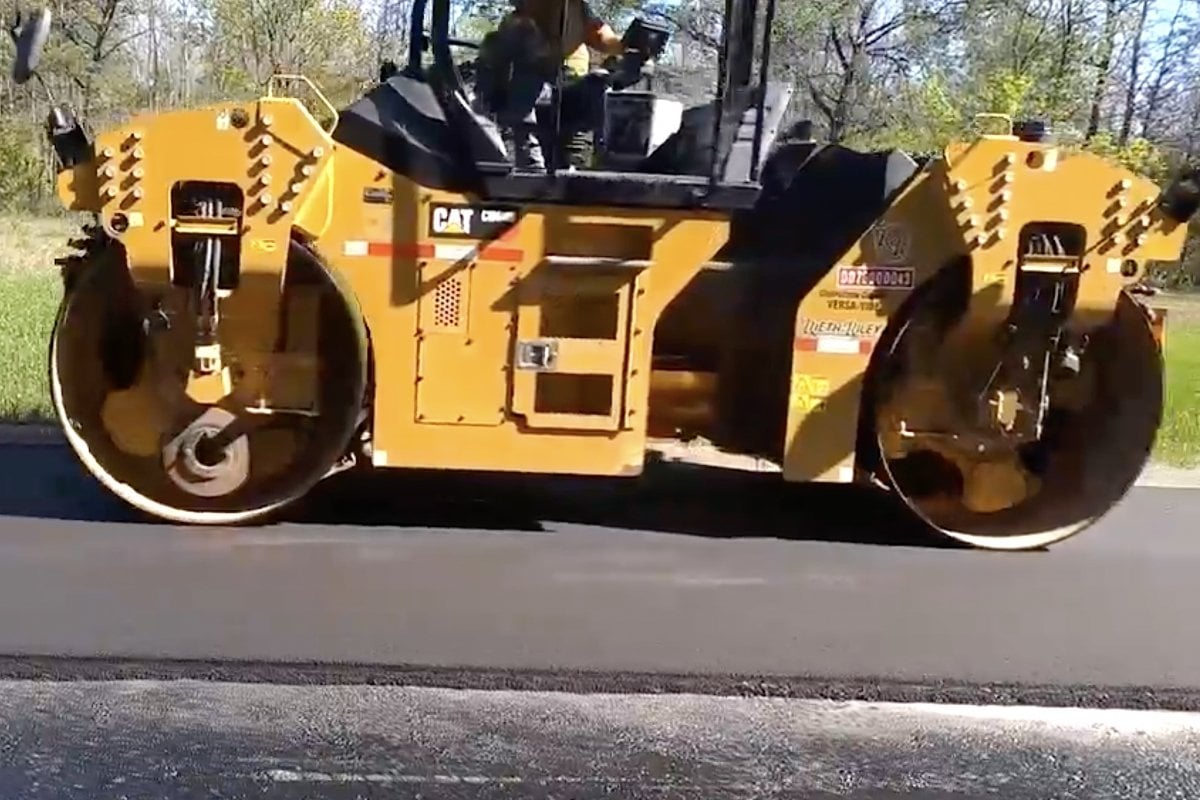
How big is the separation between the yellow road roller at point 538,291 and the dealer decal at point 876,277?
1 cm

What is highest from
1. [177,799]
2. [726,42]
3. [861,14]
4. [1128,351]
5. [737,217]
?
[861,14]

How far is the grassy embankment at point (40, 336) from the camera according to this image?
7.90 meters

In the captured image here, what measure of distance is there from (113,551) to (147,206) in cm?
120

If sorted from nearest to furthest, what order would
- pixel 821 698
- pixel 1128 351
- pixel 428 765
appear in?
1. pixel 428 765
2. pixel 821 698
3. pixel 1128 351

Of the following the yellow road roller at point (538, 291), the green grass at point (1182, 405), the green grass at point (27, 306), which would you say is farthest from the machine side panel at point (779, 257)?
the green grass at point (27, 306)

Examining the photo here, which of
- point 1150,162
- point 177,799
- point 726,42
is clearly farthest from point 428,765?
point 1150,162

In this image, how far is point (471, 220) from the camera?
5.44m

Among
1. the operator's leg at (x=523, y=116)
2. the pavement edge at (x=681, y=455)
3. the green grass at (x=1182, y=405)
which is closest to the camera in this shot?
the operator's leg at (x=523, y=116)

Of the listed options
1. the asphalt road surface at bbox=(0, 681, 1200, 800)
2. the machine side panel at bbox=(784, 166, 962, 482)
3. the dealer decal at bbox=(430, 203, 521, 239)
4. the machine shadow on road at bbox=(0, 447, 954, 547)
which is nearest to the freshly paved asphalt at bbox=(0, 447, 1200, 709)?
the machine shadow on road at bbox=(0, 447, 954, 547)

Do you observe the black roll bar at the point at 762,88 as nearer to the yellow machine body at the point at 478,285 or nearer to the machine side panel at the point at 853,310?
the yellow machine body at the point at 478,285

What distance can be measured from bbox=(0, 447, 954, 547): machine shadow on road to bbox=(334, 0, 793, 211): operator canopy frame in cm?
126

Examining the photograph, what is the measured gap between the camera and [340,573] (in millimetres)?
5051

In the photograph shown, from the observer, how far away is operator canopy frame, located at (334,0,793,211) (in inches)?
213

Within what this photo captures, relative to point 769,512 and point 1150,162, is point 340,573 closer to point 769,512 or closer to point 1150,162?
point 769,512
